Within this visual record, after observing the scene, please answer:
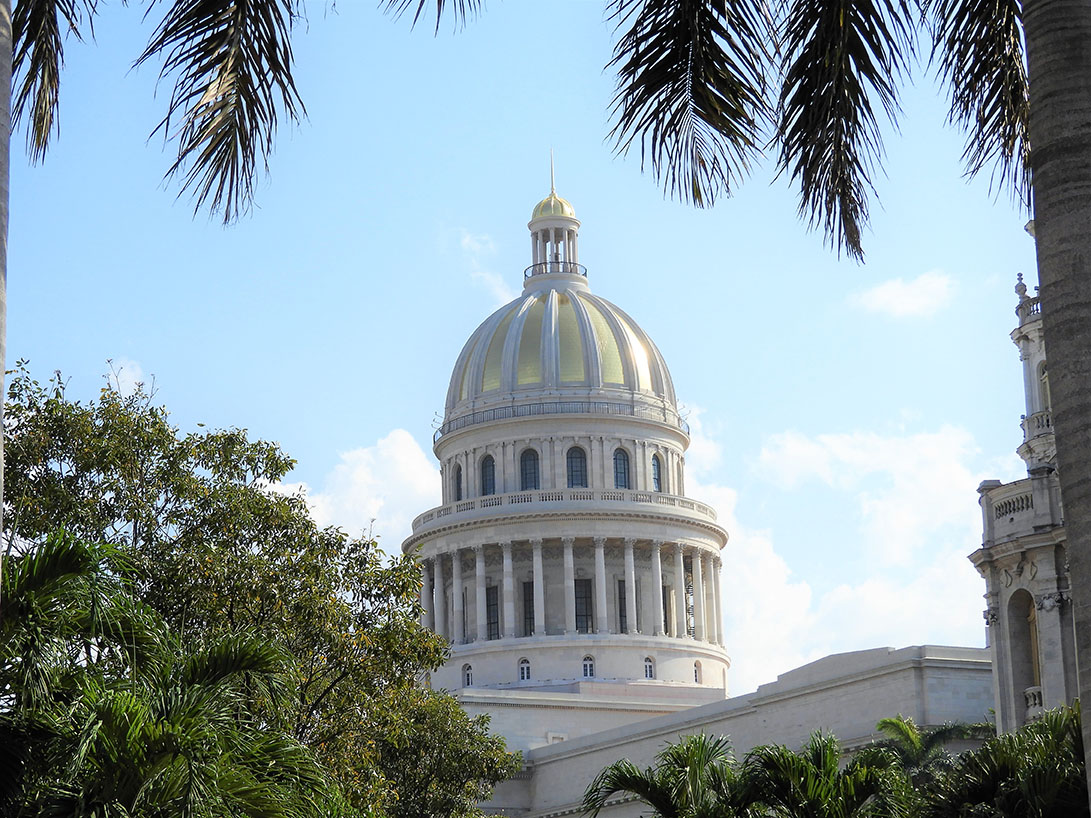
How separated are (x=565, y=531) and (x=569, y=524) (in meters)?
0.48

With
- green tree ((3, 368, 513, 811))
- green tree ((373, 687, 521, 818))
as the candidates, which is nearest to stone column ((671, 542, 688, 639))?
green tree ((373, 687, 521, 818))

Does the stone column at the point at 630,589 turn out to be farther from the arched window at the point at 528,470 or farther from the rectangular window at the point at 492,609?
the rectangular window at the point at 492,609

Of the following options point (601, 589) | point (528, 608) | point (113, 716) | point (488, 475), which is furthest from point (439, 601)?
point (113, 716)

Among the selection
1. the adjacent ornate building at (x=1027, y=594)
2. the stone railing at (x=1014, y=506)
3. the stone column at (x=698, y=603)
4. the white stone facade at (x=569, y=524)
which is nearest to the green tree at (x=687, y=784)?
the adjacent ornate building at (x=1027, y=594)

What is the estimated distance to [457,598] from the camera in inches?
4250

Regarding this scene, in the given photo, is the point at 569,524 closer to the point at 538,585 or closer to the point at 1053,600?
the point at 538,585

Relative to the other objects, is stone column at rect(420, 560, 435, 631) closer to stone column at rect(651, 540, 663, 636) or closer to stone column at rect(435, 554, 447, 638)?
stone column at rect(435, 554, 447, 638)

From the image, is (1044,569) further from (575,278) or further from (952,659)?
(575,278)

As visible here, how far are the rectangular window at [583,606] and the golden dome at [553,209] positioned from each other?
2687cm

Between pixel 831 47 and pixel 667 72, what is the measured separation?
4.35 ft

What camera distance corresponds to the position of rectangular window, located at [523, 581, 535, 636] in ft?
351

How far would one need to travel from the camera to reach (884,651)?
6700cm

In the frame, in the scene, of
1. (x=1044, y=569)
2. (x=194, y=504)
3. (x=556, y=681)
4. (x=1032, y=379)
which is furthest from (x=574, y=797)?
(x=194, y=504)

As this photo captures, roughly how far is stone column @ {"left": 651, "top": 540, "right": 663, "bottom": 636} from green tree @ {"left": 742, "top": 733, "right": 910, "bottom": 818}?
83.5 m
